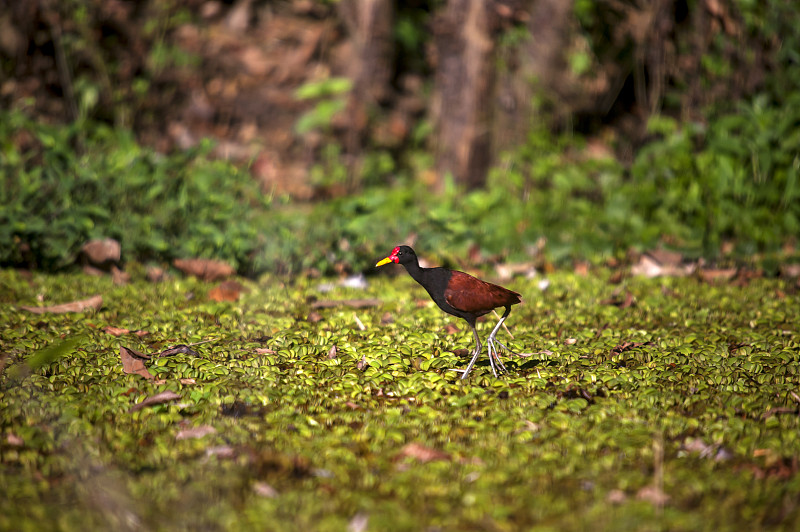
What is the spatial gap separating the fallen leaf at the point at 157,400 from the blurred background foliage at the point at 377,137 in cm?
236

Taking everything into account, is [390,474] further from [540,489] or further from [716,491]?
[716,491]

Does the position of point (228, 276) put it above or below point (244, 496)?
below

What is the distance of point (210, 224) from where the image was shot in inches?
242

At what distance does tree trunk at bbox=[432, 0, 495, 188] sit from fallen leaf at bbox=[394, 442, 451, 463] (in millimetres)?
4753

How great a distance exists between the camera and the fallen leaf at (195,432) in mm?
3313

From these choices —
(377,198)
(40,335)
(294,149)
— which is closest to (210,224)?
(377,198)

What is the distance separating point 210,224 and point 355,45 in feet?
11.5

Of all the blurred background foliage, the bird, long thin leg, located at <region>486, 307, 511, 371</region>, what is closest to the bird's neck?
the bird

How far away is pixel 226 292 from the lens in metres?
5.50

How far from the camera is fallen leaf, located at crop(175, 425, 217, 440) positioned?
3313mm

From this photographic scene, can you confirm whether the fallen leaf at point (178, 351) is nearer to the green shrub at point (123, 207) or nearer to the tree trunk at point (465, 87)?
the green shrub at point (123, 207)

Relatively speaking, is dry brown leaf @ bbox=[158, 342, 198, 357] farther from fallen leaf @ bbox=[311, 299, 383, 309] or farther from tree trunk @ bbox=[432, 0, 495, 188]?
tree trunk @ bbox=[432, 0, 495, 188]

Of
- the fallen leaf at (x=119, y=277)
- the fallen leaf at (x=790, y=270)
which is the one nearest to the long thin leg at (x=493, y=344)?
the fallen leaf at (x=119, y=277)

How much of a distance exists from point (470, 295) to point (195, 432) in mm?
1394
